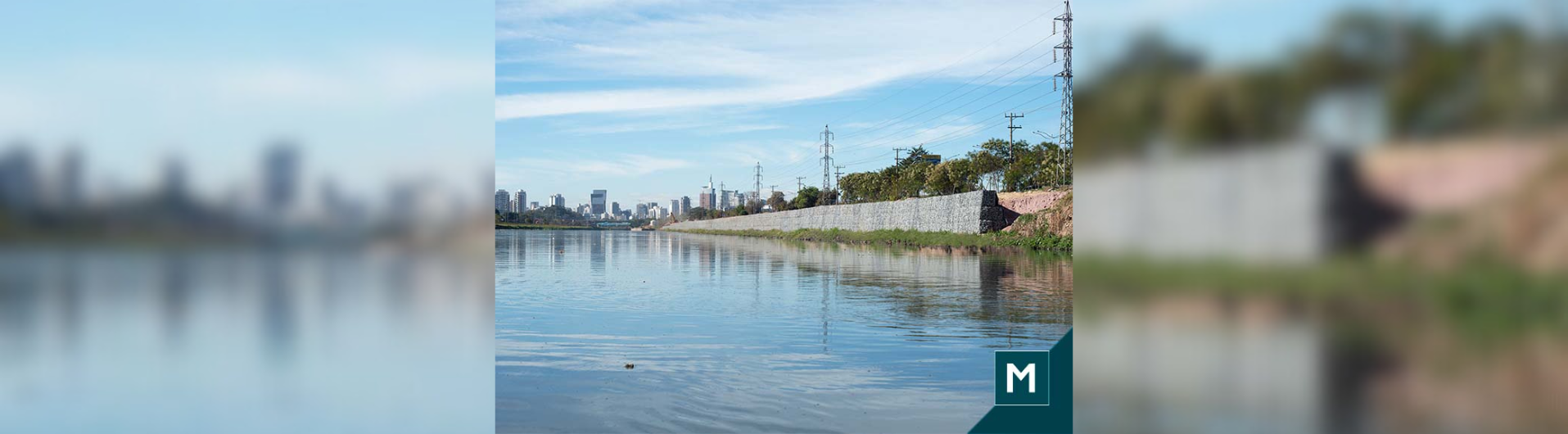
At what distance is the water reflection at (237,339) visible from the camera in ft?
10.4

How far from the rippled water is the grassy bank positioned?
1322 cm

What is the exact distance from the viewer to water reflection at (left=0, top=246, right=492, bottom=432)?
3.16 m

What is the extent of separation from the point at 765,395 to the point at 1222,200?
4.33 m

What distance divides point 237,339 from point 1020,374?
8.43 feet

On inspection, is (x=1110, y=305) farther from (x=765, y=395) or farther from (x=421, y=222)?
(x=765, y=395)

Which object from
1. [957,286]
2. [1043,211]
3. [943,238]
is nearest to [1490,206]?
[957,286]

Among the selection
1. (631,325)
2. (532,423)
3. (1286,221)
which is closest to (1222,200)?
(1286,221)

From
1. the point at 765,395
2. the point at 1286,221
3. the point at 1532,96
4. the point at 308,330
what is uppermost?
the point at 1532,96

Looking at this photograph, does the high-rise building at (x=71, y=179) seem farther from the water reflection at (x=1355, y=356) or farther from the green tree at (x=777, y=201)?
the green tree at (x=777, y=201)

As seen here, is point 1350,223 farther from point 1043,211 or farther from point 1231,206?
point 1043,211

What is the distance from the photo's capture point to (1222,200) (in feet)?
7.33

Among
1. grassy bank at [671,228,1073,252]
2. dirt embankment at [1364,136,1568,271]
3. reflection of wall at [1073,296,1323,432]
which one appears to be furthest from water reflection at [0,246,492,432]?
grassy bank at [671,228,1073,252]

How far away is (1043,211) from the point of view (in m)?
35.2

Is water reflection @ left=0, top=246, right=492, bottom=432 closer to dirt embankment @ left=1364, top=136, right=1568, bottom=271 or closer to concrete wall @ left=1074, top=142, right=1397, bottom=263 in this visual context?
concrete wall @ left=1074, top=142, right=1397, bottom=263
